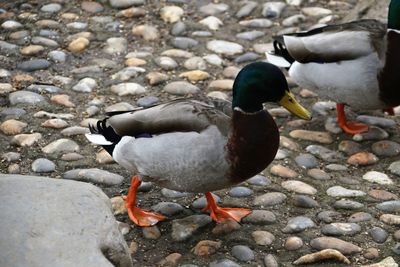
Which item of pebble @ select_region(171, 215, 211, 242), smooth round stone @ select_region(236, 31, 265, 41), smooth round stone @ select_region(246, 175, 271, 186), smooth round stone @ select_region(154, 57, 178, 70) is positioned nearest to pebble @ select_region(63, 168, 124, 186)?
pebble @ select_region(171, 215, 211, 242)

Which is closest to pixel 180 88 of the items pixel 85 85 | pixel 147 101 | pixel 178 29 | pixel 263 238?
pixel 147 101

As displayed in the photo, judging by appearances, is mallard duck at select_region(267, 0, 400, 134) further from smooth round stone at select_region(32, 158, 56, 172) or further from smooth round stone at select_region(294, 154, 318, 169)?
smooth round stone at select_region(32, 158, 56, 172)

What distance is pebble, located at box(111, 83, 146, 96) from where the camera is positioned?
5.48 m

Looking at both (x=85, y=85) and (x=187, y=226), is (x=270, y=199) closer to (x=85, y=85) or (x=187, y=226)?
(x=187, y=226)

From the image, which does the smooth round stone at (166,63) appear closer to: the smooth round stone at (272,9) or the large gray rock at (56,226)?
the smooth round stone at (272,9)

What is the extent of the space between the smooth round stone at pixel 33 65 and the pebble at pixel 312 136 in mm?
1955

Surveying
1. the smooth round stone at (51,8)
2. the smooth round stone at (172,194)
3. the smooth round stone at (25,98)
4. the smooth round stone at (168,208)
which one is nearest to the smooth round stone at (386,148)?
the smooth round stone at (172,194)

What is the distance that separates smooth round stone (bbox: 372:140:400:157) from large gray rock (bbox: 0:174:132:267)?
228cm

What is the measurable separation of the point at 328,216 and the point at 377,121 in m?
1.32

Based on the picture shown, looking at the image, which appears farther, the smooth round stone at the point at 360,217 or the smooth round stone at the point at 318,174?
the smooth round stone at the point at 318,174

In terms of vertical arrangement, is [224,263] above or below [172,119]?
below

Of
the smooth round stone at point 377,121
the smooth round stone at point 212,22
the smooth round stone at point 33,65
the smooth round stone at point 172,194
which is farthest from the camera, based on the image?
the smooth round stone at point 212,22

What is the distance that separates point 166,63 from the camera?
5832mm

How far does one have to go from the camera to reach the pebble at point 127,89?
18.0 ft
